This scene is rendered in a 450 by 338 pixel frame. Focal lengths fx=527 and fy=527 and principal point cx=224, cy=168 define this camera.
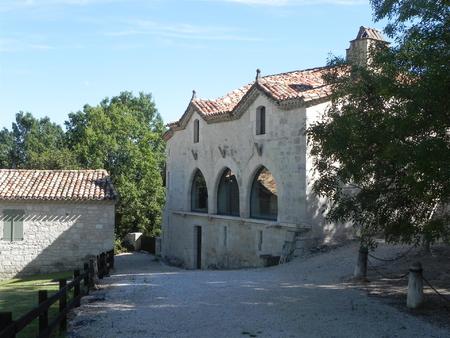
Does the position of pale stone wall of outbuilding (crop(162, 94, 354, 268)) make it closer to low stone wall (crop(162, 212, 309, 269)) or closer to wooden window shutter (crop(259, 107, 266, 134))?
low stone wall (crop(162, 212, 309, 269))

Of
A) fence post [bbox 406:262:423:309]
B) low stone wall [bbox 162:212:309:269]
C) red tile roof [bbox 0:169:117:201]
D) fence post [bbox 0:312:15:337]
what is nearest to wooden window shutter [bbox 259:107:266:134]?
low stone wall [bbox 162:212:309:269]

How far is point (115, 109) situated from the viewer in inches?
1545

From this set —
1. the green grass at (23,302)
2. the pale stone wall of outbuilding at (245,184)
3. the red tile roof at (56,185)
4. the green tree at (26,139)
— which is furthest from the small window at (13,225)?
the green tree at (26,139)

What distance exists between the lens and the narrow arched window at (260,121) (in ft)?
65.7

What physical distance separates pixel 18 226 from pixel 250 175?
9.30m

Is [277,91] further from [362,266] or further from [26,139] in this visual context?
[26,139]

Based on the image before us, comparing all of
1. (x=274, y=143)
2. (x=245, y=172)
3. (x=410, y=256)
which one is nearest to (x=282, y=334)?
(x=410, y=256)

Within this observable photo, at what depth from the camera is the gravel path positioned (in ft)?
26.4

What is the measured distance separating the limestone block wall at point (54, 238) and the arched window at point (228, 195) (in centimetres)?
503

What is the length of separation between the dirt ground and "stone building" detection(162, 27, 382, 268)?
3.68 m

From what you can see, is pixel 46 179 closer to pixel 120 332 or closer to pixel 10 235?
pixel 10 235

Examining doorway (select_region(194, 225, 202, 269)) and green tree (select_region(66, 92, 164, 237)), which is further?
green tree (select_region(66, 92, 164, 237))

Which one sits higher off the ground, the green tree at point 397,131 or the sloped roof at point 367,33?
the sloped roof at point 367,33

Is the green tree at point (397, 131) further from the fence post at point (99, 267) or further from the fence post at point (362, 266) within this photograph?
the fence post at point (99, 267)
